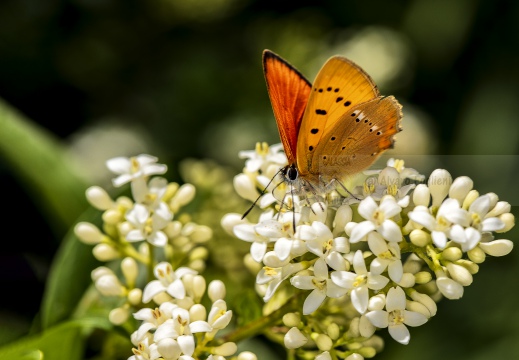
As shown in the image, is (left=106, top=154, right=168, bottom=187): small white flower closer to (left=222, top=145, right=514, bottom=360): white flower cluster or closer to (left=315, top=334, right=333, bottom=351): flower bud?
(left=222, top=145, right=514, bottom=360): white flower cluster

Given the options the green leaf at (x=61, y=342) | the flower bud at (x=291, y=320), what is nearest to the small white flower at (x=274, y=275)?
the flower bud at (x=291, y=320)

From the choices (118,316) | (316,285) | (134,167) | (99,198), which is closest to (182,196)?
(134,167)

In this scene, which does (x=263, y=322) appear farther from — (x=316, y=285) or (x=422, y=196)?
(x=422, y=196)

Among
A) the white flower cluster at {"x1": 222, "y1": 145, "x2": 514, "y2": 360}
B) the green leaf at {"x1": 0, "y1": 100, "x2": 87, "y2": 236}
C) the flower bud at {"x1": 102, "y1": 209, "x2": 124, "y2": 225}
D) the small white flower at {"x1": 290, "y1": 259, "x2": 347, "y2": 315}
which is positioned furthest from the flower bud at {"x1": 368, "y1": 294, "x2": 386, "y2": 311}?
the green leaf at {"x1": 0, "y1": 100, "x2": 87, "y2": 236}

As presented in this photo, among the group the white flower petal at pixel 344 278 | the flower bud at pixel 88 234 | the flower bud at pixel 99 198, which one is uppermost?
the flower bud at pixel 99 198

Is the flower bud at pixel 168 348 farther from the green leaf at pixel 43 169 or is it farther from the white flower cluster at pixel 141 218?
the green leaf at pixel 43 169

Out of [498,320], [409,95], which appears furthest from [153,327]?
[409,95]

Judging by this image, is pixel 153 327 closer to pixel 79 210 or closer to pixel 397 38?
pixel 79 210
